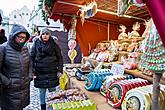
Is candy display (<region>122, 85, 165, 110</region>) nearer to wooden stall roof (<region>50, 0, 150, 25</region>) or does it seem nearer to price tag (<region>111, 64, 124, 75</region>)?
price tag (<region>111, 64, 124, 75</region>)

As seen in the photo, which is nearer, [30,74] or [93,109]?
[93,109]

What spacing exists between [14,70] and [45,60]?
71 centimetres

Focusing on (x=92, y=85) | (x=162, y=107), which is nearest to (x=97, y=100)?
(x=92, y=85)

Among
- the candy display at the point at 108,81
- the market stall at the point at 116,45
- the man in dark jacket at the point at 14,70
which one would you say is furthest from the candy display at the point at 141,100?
the man in dark jacket at the point at 14,70

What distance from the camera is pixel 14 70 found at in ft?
6.69

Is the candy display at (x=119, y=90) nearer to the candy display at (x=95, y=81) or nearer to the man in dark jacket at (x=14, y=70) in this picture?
the candy display at (x=95, y=81)

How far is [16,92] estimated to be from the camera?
207 cm

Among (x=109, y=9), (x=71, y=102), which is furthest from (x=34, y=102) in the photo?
(x=109, y=9)

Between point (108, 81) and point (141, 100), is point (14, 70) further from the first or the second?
point (141, 100)

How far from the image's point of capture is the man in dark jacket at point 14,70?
2027 mm

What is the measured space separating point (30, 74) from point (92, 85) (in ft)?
2.57

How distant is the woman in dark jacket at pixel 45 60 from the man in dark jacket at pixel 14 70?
56cm

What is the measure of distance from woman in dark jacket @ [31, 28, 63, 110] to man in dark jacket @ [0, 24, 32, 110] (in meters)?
0.56

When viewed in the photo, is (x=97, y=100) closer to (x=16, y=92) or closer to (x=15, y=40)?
(x=16, y=92)
